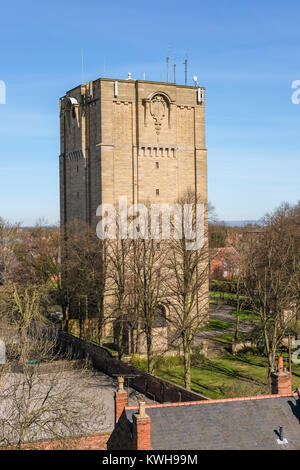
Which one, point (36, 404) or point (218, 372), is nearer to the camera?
point (36, 404)

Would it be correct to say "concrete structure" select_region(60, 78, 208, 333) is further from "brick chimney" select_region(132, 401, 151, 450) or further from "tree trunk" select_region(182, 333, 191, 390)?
"brick chimney" select_region(132, 401, 151, 450)

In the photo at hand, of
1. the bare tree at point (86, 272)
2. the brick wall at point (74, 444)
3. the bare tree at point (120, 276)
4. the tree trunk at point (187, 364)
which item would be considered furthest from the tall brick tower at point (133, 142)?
the brick wall at point (74, 444)

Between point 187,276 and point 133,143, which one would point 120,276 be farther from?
point 133,143

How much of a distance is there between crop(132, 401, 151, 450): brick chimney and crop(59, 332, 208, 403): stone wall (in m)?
10.6

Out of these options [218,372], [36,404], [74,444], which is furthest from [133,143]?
[74,444]

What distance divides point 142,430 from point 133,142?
123 feet

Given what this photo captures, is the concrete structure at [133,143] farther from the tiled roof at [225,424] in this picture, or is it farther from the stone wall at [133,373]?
the tiled roof at [225,424]

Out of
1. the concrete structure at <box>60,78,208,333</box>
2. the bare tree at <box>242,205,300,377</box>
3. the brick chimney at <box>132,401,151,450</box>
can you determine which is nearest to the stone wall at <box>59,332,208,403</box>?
the bare tree at <box>242,205,300,377</box>

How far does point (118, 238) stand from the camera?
46.8 meters

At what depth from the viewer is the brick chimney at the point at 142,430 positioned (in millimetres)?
18625

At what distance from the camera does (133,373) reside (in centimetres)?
3762
